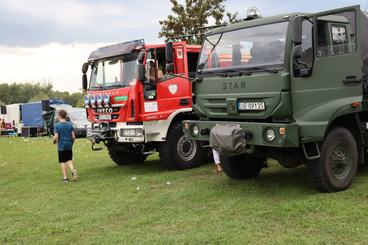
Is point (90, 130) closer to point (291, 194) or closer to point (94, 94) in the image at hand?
point (94, 94)

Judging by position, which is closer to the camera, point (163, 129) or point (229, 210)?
point (229, 210)

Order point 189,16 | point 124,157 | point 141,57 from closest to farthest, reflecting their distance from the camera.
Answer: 1. point 141,57
2. point 124,157
3. point 189,16

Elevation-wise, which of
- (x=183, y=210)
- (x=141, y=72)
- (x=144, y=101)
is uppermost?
(x=141, y=72)

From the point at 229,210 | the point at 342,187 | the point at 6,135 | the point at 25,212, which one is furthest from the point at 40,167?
the point at 6,135

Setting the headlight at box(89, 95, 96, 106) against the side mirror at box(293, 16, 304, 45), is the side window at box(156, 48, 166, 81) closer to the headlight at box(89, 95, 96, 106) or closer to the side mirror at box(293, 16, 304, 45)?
the headlight at box(89, 95, 96, 106)

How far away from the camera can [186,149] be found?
10531 millimetres

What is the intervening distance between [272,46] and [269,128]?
1210mm

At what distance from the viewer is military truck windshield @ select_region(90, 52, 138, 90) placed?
10.0 meters

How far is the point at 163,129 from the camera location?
1010 centimetres

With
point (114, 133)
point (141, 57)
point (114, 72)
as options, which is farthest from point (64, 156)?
point (141, 57)

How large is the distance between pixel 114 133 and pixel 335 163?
486 centimetres

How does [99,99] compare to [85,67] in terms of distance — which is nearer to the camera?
[99,99]

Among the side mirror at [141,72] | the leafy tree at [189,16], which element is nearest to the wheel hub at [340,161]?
the side mirror at [141,72]

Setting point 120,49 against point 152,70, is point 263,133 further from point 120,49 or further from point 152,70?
point 120,49
